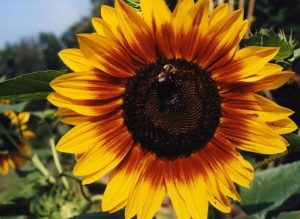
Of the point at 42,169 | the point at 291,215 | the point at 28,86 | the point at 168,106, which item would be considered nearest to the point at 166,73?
the point at 168,106

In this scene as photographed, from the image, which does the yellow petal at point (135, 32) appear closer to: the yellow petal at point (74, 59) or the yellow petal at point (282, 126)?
the yellow petal at point (74, 59)

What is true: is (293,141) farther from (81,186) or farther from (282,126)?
(81,186)

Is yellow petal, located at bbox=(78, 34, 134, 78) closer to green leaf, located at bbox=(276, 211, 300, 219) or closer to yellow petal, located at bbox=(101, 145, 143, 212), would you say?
yellow petal, located at bbox=(101, 145, 143, 212)

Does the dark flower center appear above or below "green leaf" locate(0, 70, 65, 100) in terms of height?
below

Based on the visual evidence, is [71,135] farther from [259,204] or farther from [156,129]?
[259,204]

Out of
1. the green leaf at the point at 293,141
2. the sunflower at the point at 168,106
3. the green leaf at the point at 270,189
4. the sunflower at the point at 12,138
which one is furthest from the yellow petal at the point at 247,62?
the sunflower at the point at 12,138

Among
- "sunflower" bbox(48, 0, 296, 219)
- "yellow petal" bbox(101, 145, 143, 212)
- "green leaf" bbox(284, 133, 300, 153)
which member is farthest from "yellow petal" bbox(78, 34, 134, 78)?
"green leaf" bbox(284, 133, 300, 153)
